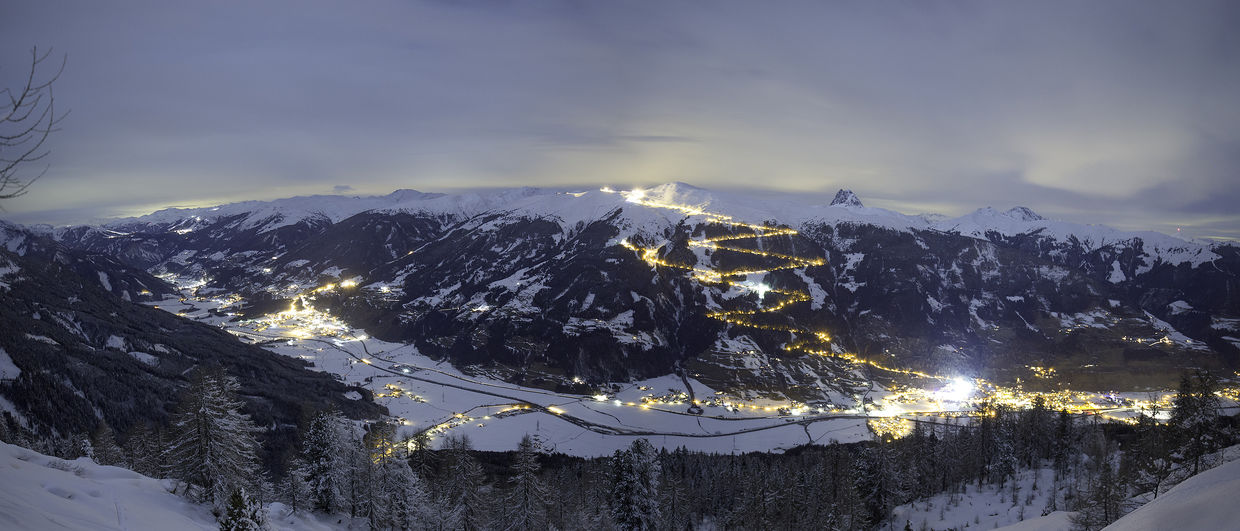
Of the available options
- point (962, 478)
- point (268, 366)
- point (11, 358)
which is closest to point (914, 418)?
point (962, 478)

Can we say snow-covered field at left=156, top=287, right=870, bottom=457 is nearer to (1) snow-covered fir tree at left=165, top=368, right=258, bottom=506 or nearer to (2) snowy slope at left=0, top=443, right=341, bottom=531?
(1) snow-covered fir tree at left=165, top=368, right=258, bottom=506

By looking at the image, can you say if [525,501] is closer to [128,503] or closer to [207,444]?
[207,444]

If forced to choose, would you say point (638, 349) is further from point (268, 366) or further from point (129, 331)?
point (129, 331)

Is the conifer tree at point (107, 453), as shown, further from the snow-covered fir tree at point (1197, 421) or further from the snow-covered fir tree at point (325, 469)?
the snow-covered fir tree at point (1197, 421)

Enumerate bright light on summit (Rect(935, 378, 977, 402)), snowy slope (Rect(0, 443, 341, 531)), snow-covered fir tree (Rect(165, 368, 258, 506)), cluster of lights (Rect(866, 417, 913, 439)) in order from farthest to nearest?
bright light on summit (Rect(935, 378, 977, 402))
cluster of lights (Rect(866, 417, 913, 439))
snow-covered fir tree (Rect(165, 368, 258, 506))
snowy slope (Rect(0, 443, 341, 531))

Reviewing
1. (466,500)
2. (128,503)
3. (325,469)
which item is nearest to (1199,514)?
(128,503)

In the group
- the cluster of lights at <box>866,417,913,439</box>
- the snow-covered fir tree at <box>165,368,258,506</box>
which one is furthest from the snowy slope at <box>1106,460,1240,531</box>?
the cluster of lights at <box>866,417,913,439</box>

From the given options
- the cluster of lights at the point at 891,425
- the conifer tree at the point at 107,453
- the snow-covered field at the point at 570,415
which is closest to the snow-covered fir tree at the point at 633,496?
the conifer tree at the point at 107,453
